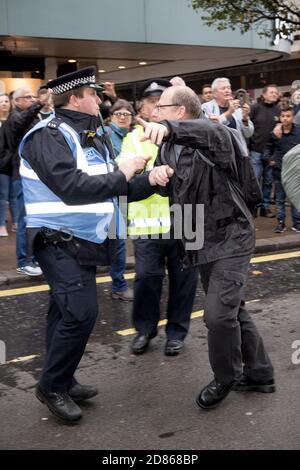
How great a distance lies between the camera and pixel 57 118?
3.45 metres

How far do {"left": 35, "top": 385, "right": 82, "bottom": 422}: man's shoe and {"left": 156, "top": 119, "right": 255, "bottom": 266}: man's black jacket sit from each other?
1039 millimetres

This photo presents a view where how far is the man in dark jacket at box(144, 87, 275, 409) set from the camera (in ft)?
11.5

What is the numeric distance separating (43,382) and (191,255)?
3.65 feet

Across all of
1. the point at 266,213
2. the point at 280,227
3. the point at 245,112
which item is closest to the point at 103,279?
Result: the point at 280,227

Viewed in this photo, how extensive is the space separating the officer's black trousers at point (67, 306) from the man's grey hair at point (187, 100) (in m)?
1.03

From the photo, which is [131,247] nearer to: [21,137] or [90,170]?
[21,137]

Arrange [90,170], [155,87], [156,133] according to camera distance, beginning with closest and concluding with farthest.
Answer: [156,133]
[90,170]
[155,87]

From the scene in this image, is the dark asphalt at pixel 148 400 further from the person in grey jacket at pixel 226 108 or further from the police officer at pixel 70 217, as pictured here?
the person in grey jacket at pixel 226 108

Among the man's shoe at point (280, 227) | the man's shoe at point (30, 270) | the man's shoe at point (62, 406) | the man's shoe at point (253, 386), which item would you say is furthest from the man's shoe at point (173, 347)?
the man's shoe at point (280, 227)

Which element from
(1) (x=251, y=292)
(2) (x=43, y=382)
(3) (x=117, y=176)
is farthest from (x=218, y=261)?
(1) (x=251, y=292)

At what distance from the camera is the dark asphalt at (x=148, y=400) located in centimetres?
331

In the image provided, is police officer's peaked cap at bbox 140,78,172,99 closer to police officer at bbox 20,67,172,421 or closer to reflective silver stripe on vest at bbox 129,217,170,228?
reflective silver stripe on vest at bbox 129,217,170,228

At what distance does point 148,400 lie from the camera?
3.82 metres

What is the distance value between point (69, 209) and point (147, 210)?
1272mm
